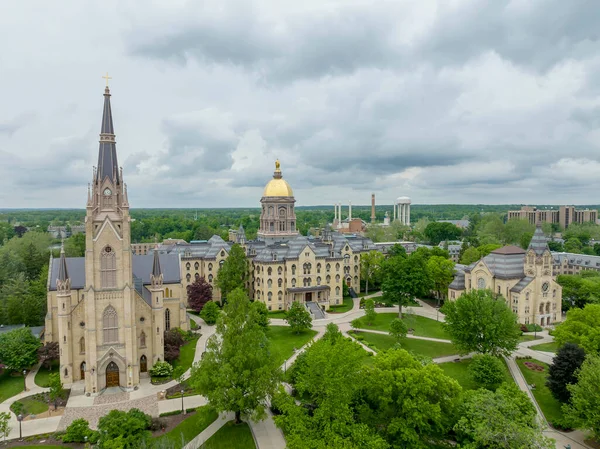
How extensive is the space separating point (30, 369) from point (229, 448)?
94.9 ft

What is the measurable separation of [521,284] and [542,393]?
25986 mm

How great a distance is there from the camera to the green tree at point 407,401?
29828mm

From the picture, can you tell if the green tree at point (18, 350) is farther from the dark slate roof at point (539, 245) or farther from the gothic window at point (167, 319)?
the dark slate roof at point (539, 245)

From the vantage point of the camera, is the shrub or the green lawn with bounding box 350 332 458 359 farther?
the green lawn with bounding box 350 332 458 359

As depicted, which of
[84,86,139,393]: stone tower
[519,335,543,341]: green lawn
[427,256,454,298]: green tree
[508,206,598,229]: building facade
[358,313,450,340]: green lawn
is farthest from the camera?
[508,206,598,229]: building facade

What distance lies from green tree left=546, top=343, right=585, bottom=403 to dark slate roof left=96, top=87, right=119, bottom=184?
45838 millimetres

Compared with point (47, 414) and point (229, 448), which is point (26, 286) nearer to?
point (47, 414)

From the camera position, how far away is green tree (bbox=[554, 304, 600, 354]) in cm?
4119

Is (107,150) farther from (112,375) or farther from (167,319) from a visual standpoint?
(167,319)

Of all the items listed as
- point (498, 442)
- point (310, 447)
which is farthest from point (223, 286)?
point (498, 442)

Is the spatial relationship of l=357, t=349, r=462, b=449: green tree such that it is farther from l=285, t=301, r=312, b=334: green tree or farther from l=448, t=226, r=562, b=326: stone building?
l=448, t=226, r=562, b=326: stone building

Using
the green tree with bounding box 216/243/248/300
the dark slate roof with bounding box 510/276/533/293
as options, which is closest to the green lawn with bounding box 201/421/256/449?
the green tree with bounding box 216/243/248/300

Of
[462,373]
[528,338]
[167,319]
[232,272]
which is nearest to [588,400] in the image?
[462,373]

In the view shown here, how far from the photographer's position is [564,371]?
1441 inches
